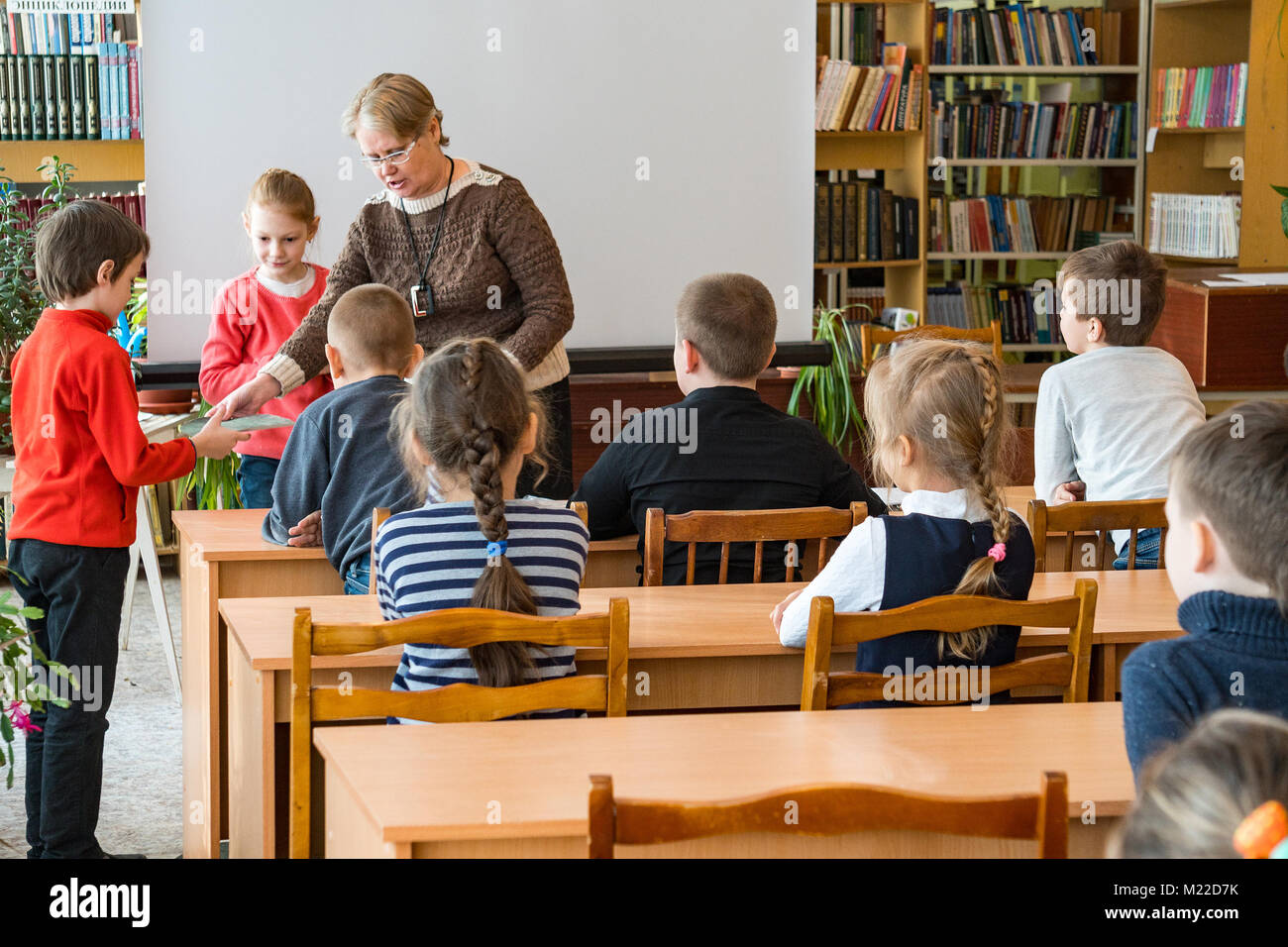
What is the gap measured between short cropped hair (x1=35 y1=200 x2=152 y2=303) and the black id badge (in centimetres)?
74

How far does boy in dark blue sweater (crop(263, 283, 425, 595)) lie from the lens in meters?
2.47

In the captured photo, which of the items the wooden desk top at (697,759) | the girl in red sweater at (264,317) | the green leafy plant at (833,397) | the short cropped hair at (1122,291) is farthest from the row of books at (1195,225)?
the wooden desk top at (697,759)

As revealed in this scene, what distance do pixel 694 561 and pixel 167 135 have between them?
2425 millimetres

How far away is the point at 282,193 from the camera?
3135 mm

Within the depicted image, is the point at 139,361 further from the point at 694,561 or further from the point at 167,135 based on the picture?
the point at 694,561

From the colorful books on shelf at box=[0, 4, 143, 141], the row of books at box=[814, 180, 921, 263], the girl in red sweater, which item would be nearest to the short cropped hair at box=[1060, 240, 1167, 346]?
the girl in red sweater

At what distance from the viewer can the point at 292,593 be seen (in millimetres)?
2682

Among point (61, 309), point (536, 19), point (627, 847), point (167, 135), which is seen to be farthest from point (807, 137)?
point (627, 847)

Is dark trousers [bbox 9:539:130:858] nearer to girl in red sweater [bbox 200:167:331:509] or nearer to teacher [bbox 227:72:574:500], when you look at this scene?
teacher [bbox 227:72:574:500]

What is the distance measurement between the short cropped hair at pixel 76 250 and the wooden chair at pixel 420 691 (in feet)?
3.39

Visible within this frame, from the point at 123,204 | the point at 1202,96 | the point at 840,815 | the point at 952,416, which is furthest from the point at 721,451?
the point at 1202,96

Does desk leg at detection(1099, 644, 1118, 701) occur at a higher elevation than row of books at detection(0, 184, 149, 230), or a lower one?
lower

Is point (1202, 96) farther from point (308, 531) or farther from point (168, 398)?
point (308, 531)
